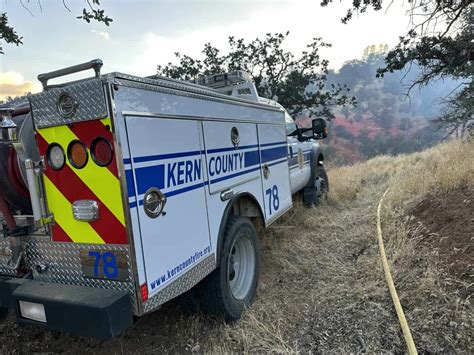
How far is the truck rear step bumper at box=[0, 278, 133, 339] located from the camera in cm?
180

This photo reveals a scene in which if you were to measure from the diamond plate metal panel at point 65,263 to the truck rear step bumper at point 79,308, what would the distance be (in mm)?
49

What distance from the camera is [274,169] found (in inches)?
166

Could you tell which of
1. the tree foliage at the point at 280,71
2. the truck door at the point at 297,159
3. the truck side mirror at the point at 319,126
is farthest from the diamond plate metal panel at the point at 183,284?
the tree foliage at the point at 280,71

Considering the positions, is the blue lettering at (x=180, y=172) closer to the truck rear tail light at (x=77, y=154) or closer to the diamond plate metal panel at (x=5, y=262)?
the truck rear tail light at (x=77, y=154)

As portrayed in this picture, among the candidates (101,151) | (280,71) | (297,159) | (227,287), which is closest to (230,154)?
(227,287)

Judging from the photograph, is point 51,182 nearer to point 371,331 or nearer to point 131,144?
point 131,144

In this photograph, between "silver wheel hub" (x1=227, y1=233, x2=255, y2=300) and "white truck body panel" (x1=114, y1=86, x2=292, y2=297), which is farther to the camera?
"silver wheel hub" (x1=227, y1=233, x2=255, y2=300)

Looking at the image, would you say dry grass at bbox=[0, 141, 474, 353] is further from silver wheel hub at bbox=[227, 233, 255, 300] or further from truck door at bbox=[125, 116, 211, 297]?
truck door at bbox=[125, 116, 211, 297]

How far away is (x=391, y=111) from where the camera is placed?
2557 inches

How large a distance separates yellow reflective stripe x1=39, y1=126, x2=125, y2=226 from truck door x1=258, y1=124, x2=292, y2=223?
2.12m

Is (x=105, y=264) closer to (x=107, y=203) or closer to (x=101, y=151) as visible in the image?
(x=107, y=203)

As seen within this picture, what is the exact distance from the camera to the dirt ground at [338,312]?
2.59 m

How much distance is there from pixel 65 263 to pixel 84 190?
20.0 inches

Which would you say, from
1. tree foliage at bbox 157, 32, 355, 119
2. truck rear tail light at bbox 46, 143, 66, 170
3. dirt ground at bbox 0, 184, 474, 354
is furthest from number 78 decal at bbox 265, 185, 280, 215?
tree foliage at bbox 157, 32, 355, 119
